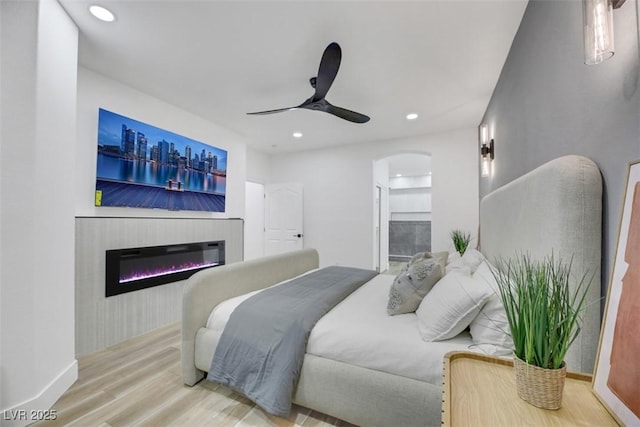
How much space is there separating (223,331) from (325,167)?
13.1 feet

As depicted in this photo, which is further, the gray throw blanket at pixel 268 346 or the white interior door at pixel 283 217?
the white interior door at pixel 283 217

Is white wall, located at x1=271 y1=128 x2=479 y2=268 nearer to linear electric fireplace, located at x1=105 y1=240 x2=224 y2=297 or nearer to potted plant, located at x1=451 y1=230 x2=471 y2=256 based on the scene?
potted plant, located at x1=451 y1=230 x2=471 y2=256

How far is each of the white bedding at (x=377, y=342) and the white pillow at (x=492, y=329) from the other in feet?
0.21

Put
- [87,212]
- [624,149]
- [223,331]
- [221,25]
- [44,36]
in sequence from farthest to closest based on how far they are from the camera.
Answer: [87,212] < [221,25] < [223,331] < [44,36] < [624,149]

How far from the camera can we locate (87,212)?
256cm

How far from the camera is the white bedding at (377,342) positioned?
1342 mm

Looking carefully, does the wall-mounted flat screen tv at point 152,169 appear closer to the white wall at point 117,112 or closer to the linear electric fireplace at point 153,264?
the white wall at point 117,112

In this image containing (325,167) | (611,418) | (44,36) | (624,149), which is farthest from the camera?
(325,167)

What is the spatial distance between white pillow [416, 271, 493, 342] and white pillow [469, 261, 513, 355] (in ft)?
0.12

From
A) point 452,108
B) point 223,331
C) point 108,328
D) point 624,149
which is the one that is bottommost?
point 108,328

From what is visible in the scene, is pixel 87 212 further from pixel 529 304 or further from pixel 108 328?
pixel 529 304

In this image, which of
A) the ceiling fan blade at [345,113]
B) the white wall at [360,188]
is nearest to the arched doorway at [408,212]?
the white wall at [360,188]

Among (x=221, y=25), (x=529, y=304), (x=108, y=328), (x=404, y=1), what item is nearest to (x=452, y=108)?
(x=404, y=1)

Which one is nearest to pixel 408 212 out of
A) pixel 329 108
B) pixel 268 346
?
pixel 329 108
